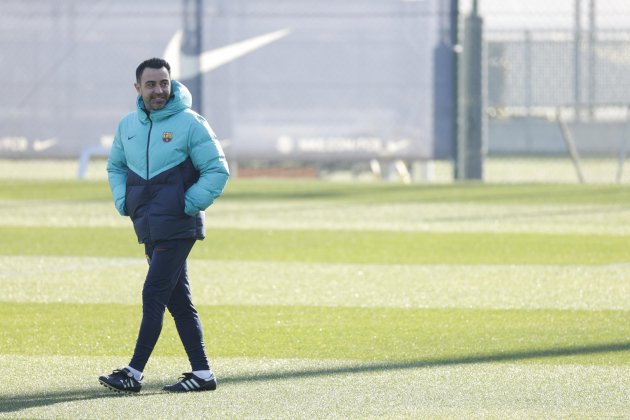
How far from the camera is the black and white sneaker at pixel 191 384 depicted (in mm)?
6691

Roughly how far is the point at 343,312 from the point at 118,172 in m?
2.99

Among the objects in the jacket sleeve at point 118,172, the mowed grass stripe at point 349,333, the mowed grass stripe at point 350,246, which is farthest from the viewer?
the mowed grass stripe at point 350,246

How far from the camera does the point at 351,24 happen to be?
71.0 ft

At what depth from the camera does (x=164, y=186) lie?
6.64 meters

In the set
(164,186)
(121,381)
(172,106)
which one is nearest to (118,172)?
(164,186)

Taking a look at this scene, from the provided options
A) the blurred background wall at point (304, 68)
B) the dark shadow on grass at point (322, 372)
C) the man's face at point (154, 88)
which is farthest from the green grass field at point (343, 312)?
the blurred background wall at point (304, 68)

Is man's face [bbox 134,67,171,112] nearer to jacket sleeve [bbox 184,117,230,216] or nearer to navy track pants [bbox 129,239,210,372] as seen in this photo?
jacket sleeve [bbox 184,117,230,216]

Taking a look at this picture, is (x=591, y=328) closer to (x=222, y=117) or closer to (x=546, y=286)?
(x=546, y=286)

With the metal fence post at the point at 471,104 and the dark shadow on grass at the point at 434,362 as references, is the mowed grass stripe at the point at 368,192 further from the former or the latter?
the dark shadow on grass at the point at 434,362

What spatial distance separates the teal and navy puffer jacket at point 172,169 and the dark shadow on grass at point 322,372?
75cm

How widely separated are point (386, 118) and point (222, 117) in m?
2.41

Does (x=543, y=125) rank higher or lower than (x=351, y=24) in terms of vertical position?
lower

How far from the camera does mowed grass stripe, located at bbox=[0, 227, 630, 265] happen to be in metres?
13.0

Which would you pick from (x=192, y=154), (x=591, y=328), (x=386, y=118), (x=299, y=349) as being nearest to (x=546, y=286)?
(x=591, y=328)
